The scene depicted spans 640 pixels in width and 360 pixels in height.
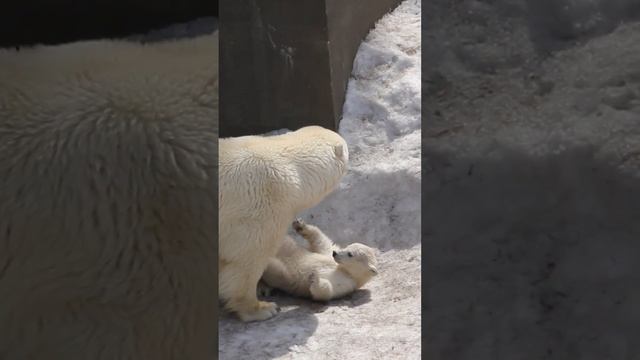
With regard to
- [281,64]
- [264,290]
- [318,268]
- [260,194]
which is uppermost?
[281,64]

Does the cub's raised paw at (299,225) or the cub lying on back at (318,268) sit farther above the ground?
the cub's raised paw at (299,225)

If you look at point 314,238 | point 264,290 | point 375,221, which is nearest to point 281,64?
point 375,221

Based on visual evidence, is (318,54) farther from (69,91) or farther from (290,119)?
(69,91)

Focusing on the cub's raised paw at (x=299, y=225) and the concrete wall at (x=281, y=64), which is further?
the concrete wall at (x=281, y=64)

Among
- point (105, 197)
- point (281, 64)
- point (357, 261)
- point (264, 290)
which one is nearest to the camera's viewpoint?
point (105, 197)

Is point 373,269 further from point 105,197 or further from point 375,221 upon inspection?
point 105,197

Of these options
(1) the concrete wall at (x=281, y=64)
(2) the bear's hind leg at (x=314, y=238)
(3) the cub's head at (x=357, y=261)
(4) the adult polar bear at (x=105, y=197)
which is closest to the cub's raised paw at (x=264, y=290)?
(2) the bear's hind leg at (x=314, y=238)

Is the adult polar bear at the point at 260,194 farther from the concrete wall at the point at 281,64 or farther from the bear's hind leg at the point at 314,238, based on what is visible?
the concrete wall at the point at 281,64

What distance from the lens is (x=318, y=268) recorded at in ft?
10.5

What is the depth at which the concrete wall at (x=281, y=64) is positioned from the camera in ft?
12.9

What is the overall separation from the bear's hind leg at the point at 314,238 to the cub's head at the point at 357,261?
190 millimetres

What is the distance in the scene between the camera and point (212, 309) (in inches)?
25.9

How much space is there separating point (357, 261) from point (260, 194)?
1.64 feet

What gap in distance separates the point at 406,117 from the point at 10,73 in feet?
11.0
